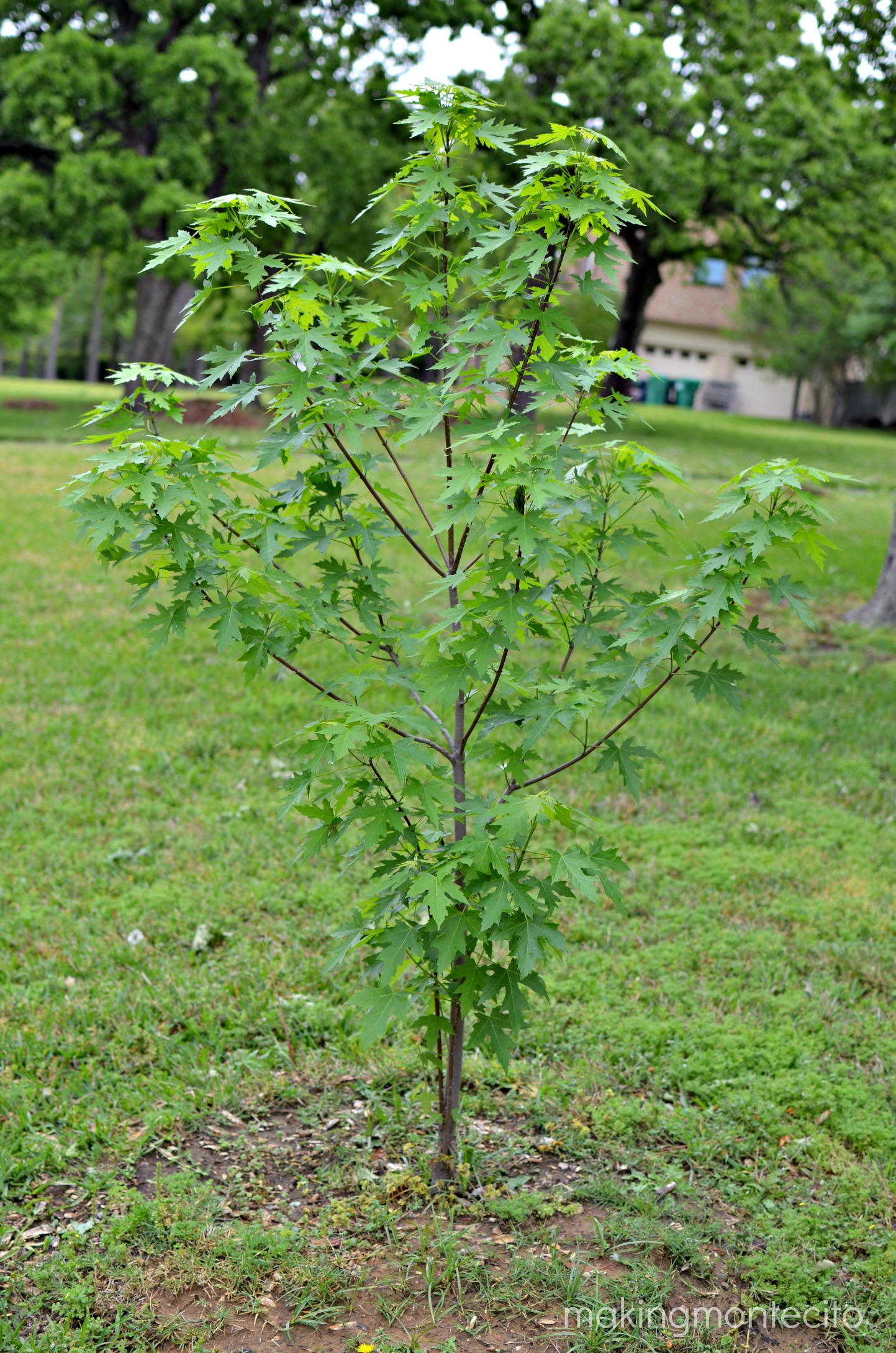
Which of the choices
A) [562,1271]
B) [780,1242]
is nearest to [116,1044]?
[562,1271]

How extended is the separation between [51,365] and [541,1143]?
180 feet

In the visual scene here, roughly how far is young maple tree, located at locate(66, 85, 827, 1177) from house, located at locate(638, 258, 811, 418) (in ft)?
148

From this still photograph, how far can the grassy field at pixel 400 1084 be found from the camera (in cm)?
278

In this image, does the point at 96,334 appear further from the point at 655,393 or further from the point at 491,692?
the point at 491,692

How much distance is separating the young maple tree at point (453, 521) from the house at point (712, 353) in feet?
148

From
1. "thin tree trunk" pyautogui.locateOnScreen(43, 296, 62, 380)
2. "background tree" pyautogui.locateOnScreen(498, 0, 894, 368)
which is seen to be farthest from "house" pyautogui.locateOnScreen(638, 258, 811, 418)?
"thin tree trunk" pyautogui.locateOnScreen(43, 296, 62, 380)

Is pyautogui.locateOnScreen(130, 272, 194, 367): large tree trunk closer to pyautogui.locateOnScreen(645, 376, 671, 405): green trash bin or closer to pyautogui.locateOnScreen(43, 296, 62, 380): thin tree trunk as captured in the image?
pyautogui.locateOnScreen(645, 376, 671, 405): green trash bin

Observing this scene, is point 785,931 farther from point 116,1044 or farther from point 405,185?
point 405,185

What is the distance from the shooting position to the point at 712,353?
47875mm

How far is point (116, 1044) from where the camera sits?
373 cm

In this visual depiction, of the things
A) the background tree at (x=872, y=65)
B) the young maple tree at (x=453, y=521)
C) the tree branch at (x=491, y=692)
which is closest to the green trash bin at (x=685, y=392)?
the background tree at (x=872, y=65)

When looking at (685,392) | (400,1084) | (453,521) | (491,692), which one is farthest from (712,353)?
(453,521)

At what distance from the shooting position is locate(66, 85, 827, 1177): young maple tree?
2533 millimetres

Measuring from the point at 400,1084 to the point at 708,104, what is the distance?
20704mm
